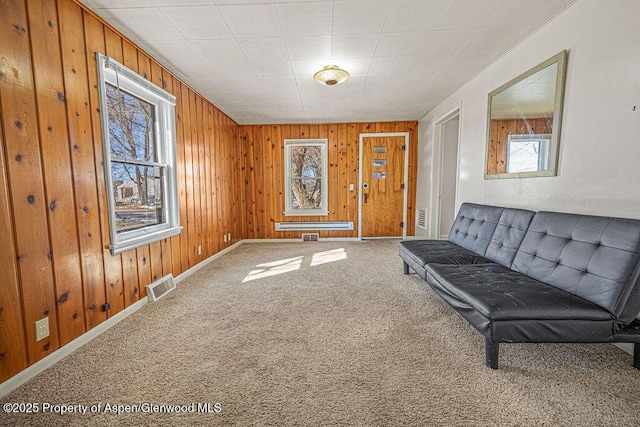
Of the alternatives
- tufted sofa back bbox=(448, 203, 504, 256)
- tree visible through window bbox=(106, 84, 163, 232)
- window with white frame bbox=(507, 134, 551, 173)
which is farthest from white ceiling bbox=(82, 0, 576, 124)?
tufted sofa back bbox=(448, 203, 504, 256)

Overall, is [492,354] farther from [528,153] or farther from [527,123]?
[527,123]

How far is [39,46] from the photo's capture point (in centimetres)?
155

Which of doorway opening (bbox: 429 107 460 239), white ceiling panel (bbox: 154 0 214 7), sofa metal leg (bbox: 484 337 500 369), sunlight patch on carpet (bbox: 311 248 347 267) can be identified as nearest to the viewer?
sofa metal leg (bbox: 484 337 500 369)

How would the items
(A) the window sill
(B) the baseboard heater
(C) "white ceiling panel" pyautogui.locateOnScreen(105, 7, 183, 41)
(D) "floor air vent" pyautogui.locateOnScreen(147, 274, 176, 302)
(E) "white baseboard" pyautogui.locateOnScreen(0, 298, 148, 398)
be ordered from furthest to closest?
(B) the baseboard heater
(D) "floor air vent" pyautogui.locateOnScreen(147, 274, 176, 302)
(A) the window sill
(C) "white ceiling panel" pyautogui.locateOnScreen(105, 7, 183, 41)
(E) "white baseboard" pyautogui.locateOnScreen(0, 298, 148, 398)

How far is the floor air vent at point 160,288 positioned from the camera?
8.14ft

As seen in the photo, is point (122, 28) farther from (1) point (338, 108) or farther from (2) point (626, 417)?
(2) point (626, 417)

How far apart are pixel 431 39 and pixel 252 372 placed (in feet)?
9.69

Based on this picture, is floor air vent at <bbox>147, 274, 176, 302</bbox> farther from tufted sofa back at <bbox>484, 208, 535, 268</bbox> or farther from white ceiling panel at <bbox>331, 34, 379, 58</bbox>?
tufted sofa back at <bbox>484, 208, 535, 268</bbox>

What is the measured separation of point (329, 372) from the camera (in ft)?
4.88

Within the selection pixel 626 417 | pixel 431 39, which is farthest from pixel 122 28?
pixel 626 417

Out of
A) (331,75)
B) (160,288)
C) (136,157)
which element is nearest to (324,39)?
(331,75)

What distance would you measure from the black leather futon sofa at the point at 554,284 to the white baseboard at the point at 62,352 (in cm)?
259

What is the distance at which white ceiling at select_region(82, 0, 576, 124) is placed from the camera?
6.22 ft

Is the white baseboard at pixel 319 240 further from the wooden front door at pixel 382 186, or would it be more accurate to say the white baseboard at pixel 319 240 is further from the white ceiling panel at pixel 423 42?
the white ceiling panel at pixel 423 42
